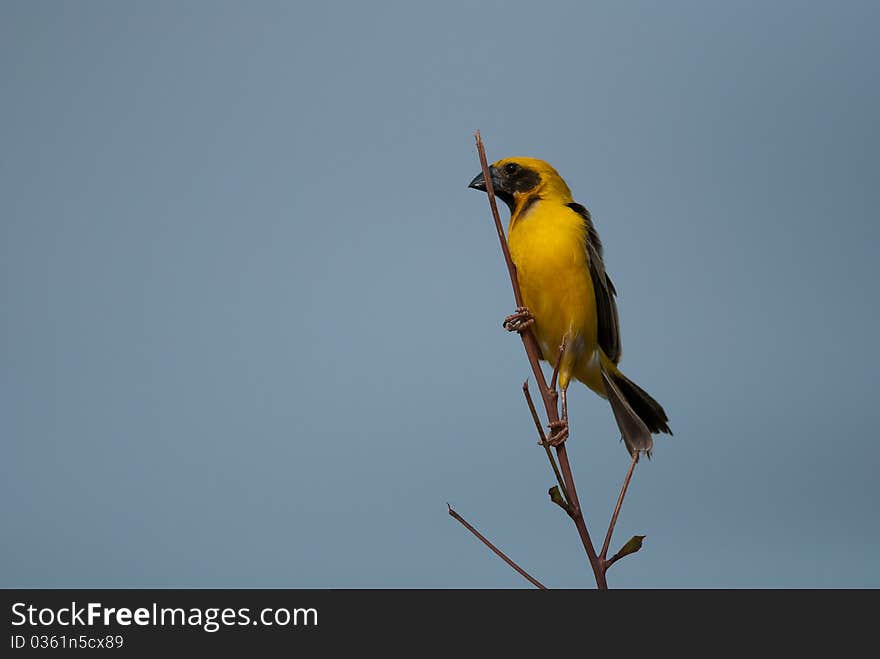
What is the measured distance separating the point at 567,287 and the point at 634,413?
38 centimetres

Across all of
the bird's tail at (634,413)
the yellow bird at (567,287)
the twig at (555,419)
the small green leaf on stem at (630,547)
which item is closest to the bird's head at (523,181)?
the yellow bird at (567,287)

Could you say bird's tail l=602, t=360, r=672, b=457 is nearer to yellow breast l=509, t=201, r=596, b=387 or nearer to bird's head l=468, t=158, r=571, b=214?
yellow breast l=509, t=201, r=596, b=387

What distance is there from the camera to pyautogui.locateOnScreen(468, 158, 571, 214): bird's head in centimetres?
242

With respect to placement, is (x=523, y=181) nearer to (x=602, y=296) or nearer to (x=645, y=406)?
(x=602, y=296)

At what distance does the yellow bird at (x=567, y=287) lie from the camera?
7.27 feet

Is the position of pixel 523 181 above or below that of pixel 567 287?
above

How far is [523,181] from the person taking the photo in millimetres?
2422

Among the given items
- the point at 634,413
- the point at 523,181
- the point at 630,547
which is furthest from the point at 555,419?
the point at 523,181

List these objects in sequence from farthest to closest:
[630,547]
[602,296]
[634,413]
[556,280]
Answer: [602,296] < [556,280] < [634,413] < [630,547]

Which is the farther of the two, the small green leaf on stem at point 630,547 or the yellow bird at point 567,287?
the yellow bird at point 567,287

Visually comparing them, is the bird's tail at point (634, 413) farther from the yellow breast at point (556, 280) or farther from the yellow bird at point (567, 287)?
the yellow breast at point (556, 280)
